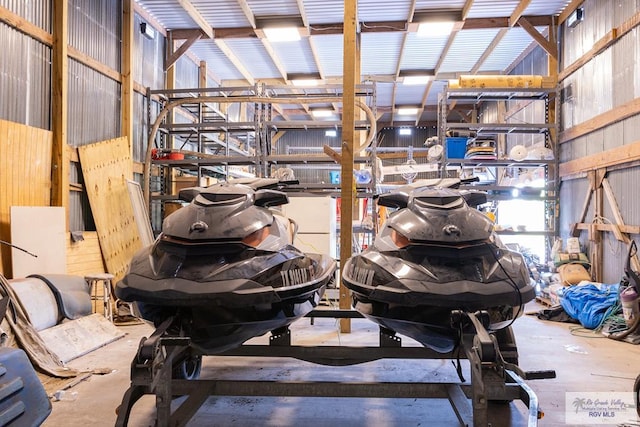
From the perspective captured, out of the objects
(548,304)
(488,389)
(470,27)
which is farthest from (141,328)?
(470,27)

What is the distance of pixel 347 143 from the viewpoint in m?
4.39

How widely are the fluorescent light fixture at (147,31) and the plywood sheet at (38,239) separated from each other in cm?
389

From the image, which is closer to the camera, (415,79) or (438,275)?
(438,275)

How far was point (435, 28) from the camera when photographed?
7.62m

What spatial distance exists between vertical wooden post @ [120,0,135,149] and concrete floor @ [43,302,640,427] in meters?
3.27

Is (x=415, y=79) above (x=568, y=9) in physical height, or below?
below

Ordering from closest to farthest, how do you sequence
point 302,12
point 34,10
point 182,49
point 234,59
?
point 34,10
point 302,12
point 182,49
point 234,59

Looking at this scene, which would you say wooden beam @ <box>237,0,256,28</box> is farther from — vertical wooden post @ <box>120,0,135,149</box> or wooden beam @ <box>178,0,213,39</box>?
vertical wooden post @ <box>120,0,135,149</box>

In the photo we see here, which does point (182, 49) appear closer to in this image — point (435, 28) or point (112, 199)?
point (112, 199)

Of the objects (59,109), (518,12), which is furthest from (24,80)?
(518,12)

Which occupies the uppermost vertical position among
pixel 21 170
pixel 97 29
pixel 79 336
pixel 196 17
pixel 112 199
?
pixel 196 17

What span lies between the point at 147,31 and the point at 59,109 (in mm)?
3014

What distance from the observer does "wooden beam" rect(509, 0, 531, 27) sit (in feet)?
22.4

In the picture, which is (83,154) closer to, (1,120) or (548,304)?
(1,120)
